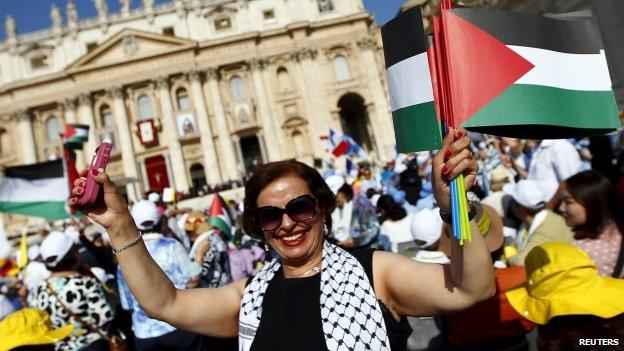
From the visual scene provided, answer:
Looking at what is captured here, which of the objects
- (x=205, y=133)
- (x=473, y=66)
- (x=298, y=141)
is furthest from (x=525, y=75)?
(x=205, y=133)

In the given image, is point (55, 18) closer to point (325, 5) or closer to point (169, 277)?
point (325, 5)

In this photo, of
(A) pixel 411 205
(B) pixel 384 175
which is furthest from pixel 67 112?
(A) pixel 411 205

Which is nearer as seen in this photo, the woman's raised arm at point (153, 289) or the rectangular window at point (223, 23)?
the woman's raised arm at point (153, 289)

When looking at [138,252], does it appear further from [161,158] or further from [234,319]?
[161,158]

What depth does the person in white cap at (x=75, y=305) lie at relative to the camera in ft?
9.94

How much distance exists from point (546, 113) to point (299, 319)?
1.20 metres

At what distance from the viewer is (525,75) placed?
1.74 metres

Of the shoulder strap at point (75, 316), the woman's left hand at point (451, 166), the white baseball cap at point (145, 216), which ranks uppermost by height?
the woman's left hand at point (451, 166)

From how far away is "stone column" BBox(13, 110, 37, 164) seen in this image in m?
33.4

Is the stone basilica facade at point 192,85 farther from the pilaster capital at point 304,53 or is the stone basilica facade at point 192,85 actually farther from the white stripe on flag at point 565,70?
the white stripe on flag at point 565,70

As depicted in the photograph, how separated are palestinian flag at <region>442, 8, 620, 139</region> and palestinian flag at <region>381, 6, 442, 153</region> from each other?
99mm

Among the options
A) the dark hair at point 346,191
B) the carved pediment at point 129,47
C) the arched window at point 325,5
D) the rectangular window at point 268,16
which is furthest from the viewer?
the arched window at point 325,5

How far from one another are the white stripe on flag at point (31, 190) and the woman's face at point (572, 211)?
6592 millimetres

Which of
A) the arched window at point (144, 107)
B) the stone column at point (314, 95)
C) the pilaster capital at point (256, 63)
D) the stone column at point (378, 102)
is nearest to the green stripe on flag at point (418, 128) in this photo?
the stone column at point (314, 95)
